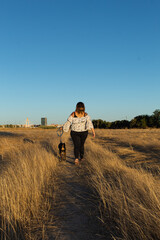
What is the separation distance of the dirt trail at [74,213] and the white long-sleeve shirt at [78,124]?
284 cm

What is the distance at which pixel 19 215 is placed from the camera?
2.74 metres

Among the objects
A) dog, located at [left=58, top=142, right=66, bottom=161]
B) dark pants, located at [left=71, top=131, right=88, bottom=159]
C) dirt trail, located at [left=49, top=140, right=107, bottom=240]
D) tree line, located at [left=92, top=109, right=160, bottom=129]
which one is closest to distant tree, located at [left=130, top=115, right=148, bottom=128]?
tree line, located at [left=92, top=109, right=160, bottom=129]

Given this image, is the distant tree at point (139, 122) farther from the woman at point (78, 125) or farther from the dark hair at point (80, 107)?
the dark hair at point (80, 107)

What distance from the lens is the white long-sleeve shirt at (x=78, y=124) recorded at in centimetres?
727

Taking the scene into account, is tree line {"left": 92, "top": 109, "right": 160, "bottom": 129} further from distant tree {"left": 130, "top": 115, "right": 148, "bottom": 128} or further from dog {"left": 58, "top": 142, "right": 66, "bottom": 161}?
dog {"left": 58, "top": 142, "right": 66, "bottom": 161}

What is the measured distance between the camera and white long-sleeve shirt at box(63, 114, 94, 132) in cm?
727

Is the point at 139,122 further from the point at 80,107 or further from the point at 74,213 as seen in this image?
the point at 74,213

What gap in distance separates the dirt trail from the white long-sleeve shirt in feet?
9.32

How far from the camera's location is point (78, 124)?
24.0 feet

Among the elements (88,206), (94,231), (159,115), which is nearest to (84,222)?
(94,231)

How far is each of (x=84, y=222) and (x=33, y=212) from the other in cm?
77

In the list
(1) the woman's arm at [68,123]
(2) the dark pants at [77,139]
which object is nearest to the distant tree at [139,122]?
(2) the dark pants at [77,139]

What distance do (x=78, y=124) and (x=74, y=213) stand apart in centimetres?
452

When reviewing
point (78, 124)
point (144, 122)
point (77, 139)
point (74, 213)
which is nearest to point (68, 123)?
point (78, 124)
